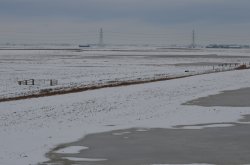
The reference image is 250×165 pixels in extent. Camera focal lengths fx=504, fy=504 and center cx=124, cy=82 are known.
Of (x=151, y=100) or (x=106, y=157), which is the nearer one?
(x=106, y=157)

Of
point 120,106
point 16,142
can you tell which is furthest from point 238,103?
point 16,142

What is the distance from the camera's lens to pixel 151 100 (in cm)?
2462

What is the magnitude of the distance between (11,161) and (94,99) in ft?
45.1

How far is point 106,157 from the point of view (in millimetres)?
11734

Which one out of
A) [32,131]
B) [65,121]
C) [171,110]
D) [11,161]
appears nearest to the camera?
[11,161]

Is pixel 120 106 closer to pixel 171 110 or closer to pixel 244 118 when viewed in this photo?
pixel 171 110

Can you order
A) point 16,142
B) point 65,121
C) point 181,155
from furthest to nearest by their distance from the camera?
point 65,121
point 16,142
point 181,155

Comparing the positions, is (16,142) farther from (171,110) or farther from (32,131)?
(171,110)

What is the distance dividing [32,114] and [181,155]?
8.82 metres

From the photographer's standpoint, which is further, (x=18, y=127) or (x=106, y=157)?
(x=18, y=127)

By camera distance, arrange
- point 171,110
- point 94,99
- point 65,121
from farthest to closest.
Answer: point 94,99 → point 171,110 → point 65,121

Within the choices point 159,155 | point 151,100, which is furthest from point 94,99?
point 159,155

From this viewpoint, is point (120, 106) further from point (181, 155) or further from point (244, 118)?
point (181, 155)

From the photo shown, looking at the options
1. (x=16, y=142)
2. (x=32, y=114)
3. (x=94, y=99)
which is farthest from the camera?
(x=94, y=99)
